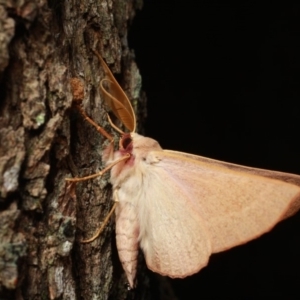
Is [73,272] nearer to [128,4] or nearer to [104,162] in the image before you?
[104,162]

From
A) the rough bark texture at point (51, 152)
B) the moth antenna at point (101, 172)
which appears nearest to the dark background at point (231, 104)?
the rough bark texture at point (51, 152)

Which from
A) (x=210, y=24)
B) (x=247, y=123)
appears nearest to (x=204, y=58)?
(x=210, y=24)

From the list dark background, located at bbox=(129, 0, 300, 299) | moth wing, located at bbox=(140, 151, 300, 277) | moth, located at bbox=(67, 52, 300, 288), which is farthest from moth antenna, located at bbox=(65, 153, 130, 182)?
dark background, located at bbox=(129, 0, 300, 299)

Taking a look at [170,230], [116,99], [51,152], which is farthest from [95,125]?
[170,230]

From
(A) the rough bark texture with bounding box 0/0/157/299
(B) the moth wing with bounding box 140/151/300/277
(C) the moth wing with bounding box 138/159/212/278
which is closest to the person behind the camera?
(A) the rough bark texture with bounding box 0/0/157/299

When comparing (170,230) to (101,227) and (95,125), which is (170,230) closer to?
(101,227)

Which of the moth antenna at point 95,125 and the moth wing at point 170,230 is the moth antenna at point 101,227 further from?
the moth antenna at point 95,125

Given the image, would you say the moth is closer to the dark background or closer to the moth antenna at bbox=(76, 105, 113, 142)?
the moth antenna at bbox=(76, 105, 113, 142)
